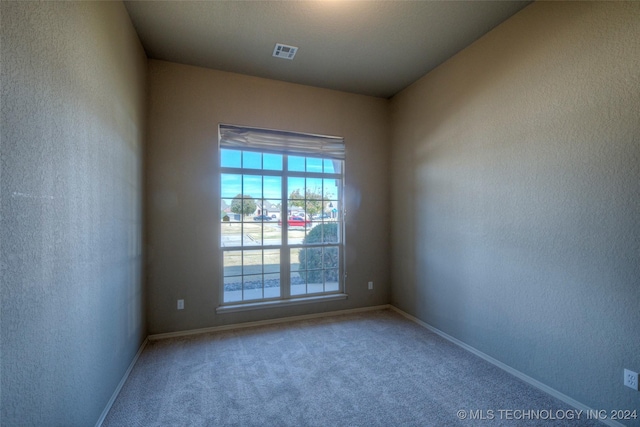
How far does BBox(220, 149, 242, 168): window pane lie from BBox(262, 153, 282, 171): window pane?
12.2 inches

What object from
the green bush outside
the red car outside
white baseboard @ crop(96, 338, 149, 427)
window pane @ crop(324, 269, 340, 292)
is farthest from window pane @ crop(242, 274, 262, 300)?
white baseboard @ crop(96, 338, 149, 427)

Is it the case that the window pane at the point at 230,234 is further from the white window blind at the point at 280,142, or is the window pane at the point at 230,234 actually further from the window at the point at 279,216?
the white window blind at the point at 280,142

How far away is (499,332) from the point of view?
2.45 meters

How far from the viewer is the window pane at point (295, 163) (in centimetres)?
358

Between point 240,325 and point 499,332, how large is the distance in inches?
104

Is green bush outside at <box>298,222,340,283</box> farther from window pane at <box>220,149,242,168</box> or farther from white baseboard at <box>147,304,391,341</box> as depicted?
window pane at <box>220,149,242,168</box>

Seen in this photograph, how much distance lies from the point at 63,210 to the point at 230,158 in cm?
206

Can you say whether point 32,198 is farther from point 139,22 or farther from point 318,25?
point 318,25

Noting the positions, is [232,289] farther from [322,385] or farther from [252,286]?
[322,385]

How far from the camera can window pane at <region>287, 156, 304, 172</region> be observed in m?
3.58

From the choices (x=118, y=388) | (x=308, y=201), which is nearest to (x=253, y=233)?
(x=308, y=201)

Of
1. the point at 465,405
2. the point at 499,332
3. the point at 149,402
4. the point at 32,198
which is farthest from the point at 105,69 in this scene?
the point at 499,332

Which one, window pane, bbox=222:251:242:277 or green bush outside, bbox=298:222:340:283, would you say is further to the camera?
green bush outside, bbox=298:222:340:283

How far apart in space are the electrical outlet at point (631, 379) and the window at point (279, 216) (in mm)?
2600
